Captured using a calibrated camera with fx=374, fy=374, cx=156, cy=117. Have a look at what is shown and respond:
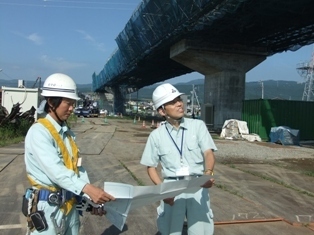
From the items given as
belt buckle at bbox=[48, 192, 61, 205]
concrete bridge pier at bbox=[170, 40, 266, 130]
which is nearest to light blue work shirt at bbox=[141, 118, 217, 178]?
belt buckle at bbox=[48, 192, 61, 205]

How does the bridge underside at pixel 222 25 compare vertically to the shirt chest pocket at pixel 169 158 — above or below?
above

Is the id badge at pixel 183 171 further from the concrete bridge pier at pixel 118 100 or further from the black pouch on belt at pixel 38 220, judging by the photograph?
the concrete bridge pier at pixel 118 100

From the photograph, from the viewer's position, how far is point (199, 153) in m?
3.36

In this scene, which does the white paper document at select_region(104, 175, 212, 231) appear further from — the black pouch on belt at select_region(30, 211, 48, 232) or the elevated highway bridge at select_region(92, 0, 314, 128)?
the elevated highway bridge at select_region(92, 0, 314, 128)

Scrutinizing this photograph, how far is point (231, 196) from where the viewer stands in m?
7.07

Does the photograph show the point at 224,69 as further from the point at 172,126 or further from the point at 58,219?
the point at 58,219

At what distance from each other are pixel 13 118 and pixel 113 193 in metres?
16.0

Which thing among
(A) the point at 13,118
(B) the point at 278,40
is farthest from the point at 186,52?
(A) the point at 13,118

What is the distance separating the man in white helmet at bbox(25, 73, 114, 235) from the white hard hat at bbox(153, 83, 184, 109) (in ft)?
2.85

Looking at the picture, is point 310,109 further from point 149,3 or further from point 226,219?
point 226,219

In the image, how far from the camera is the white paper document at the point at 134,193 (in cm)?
261

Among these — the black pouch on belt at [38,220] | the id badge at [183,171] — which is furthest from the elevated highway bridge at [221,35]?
the black pouch on belt at [38,220]

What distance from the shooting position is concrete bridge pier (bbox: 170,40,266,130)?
2906 centimetres

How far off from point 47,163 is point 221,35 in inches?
1048
